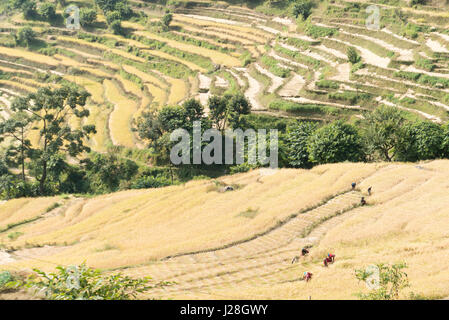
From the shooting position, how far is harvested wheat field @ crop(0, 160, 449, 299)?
800 inches

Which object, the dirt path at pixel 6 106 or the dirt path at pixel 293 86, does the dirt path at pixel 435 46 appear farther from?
the dirt path at pixel 6 106

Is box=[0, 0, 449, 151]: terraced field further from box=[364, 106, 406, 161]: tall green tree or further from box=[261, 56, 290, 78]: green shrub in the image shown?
box=[364, 106, 406, 161]: tall green tree

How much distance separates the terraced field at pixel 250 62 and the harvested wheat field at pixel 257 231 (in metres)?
16.7

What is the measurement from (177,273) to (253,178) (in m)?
18.5

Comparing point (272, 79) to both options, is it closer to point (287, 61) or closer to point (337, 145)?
point (287, 61)

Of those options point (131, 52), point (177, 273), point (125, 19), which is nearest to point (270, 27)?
point (131, 52)

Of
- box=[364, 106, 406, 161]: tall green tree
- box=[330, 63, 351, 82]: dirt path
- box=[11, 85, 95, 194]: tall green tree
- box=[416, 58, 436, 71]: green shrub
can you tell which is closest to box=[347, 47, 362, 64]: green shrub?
box=[330, 63, 351, 82]: dirt path

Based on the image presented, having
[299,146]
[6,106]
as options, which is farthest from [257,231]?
[6,106]

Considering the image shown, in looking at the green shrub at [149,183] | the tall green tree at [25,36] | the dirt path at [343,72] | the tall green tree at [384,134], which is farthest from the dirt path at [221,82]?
the tall green tree at [25,36]

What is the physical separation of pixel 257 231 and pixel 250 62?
148ft

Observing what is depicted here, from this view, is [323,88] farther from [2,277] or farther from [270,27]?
[2,277]

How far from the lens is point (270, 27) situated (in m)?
78.8

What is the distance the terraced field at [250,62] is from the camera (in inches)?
2032

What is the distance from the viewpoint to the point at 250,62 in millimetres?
68562
